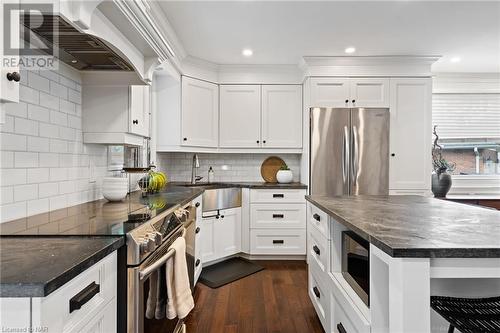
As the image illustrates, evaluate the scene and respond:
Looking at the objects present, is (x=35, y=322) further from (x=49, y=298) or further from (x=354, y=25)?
(x=354, y=25)

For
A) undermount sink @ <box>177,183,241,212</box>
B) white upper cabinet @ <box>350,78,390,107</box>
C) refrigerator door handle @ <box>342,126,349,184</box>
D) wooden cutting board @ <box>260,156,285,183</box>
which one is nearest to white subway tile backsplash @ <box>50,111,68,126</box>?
undermount sink @ <box>177,183,241,212</box>

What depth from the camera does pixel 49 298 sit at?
68cm

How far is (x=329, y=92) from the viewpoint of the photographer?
137 inches

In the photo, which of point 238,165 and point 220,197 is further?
point 238,165

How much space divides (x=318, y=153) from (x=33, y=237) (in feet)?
9.45

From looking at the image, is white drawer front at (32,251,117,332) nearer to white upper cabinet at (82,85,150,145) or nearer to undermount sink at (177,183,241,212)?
white upper cabinet at (82,85,150,145)

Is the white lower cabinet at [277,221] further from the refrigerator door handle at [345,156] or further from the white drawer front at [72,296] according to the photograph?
the white drawer front at [72,296]

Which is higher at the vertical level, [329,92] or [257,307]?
[329,92]

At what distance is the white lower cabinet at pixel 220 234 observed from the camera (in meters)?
3.09

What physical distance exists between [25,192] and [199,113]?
237cm

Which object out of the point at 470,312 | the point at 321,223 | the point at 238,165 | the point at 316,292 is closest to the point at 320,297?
the point at 316,292

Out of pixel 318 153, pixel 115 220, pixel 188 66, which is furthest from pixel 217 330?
pixel 188 66

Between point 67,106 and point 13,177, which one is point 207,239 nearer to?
point 67,106

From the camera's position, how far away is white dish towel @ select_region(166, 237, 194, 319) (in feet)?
4.52
